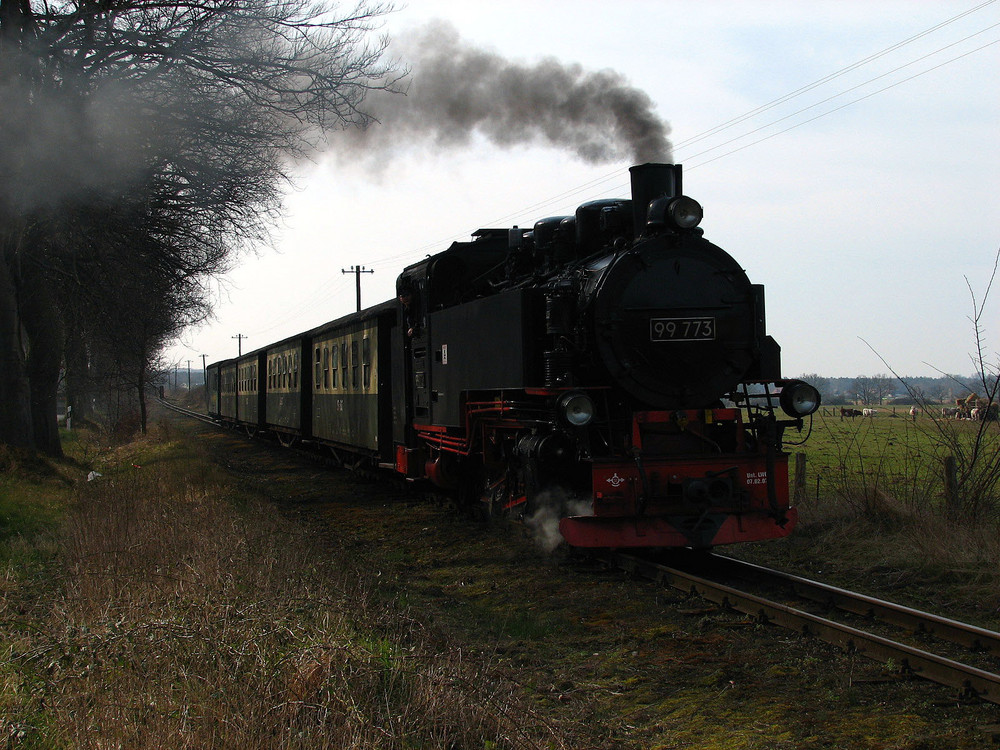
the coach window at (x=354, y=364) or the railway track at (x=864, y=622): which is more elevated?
the coach window at (x=354, y=364)

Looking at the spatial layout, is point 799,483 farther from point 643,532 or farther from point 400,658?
point 400,658

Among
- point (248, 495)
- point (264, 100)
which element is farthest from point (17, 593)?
point (264, 100)

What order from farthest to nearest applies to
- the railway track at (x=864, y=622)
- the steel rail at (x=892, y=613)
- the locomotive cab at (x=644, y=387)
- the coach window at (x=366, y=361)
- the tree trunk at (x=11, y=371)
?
the tree trunk at (x=11, y=371), the coach window at (x=366, y=361), the locomotive cab at (x=644, y=387), the steel rail at (x=892, y=613), the railway track at (x=864, y=622)

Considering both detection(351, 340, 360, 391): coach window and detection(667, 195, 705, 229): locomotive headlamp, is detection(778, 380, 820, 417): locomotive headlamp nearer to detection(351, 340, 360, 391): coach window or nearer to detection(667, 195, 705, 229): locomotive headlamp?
detection(667, 195, 705, 229): locomotive headlamp

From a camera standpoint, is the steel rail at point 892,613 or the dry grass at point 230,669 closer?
the dry grass at point 230,669

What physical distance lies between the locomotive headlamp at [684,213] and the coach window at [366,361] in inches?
269

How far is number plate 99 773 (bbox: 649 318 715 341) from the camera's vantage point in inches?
275

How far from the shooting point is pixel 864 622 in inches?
212

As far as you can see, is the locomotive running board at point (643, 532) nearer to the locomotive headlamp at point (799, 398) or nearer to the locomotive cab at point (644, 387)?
the locomotive cab at point (644, 387)

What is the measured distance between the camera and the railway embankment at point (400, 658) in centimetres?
342

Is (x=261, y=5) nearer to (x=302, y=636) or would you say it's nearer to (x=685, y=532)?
(x=685, y=532)

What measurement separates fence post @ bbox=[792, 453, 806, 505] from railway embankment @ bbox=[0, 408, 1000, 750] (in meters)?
1.67

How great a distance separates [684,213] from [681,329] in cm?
92

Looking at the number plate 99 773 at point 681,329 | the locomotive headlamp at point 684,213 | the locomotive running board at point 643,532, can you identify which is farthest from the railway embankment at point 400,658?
the locomotive headlamp at point 684,213
